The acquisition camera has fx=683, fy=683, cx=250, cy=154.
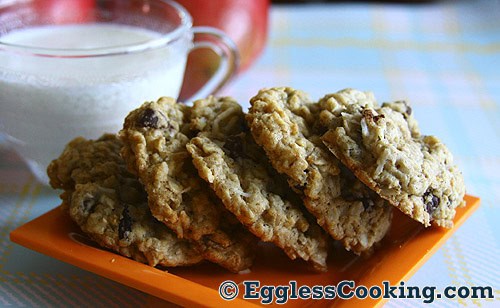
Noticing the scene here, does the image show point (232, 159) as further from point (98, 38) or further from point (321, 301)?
point (98, 38)

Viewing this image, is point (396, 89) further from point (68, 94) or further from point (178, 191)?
point (178, 191)

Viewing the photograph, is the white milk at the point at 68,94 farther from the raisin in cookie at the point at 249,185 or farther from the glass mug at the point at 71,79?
the raisin in cookie at the point at 249,185

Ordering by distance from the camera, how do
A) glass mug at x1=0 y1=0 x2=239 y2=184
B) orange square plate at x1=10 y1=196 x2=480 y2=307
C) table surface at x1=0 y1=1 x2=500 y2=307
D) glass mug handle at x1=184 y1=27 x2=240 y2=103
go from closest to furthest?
1. orange square plate at x1=10 y1=196 x2=480 y2=307
2. table surface at x1=0 y1=1 x2=500 y2=307
3. glass mug at x1=0 y1=0 x2=239 y2=184
4. glass mug handle at x1=184 y1=27 x2=240 y2=103

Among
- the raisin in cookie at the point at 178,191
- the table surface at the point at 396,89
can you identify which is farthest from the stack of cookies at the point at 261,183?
the table surface at the point at 396,89

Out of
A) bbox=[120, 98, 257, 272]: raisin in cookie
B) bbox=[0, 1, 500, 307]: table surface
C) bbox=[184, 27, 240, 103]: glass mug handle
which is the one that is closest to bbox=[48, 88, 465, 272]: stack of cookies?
bbox=[120, 98, 257, 272]: raisin in cookie

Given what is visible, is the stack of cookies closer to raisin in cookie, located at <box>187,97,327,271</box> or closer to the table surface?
raisin in cookie, located at <box>187,97,327,271</box>

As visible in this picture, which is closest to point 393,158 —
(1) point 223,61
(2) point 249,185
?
(2) point 249,185

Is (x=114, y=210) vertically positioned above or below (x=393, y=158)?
below
